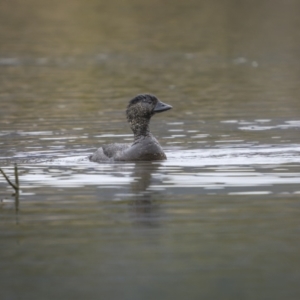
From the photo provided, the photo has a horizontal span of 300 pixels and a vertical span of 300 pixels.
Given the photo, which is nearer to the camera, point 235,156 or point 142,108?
point 235,156

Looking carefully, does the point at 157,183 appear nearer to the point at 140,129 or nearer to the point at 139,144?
the point at 139,144

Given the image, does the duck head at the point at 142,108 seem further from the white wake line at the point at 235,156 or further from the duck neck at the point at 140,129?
the white wake line at the point at 235,156

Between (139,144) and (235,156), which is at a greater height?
(139,144)

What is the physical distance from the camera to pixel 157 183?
47.2 feet

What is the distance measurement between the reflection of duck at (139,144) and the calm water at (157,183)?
26 centimetres

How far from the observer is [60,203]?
1293cm

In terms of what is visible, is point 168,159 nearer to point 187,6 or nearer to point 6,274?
point 6,274

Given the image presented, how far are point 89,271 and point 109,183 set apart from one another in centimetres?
441

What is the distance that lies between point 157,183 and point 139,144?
241 cm

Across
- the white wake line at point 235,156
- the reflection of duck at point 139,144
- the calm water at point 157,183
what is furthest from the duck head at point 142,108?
the calm water at point 157,183

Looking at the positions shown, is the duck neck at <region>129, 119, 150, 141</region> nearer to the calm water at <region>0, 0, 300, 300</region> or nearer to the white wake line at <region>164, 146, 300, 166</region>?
the white wake line at <region>164, 146, 300, 166</region>

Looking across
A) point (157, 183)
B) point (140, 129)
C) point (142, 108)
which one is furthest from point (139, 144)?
point (157, 183)

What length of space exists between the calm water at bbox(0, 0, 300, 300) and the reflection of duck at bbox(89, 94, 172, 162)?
0.87 feet

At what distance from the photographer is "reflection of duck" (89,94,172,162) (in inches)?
649
